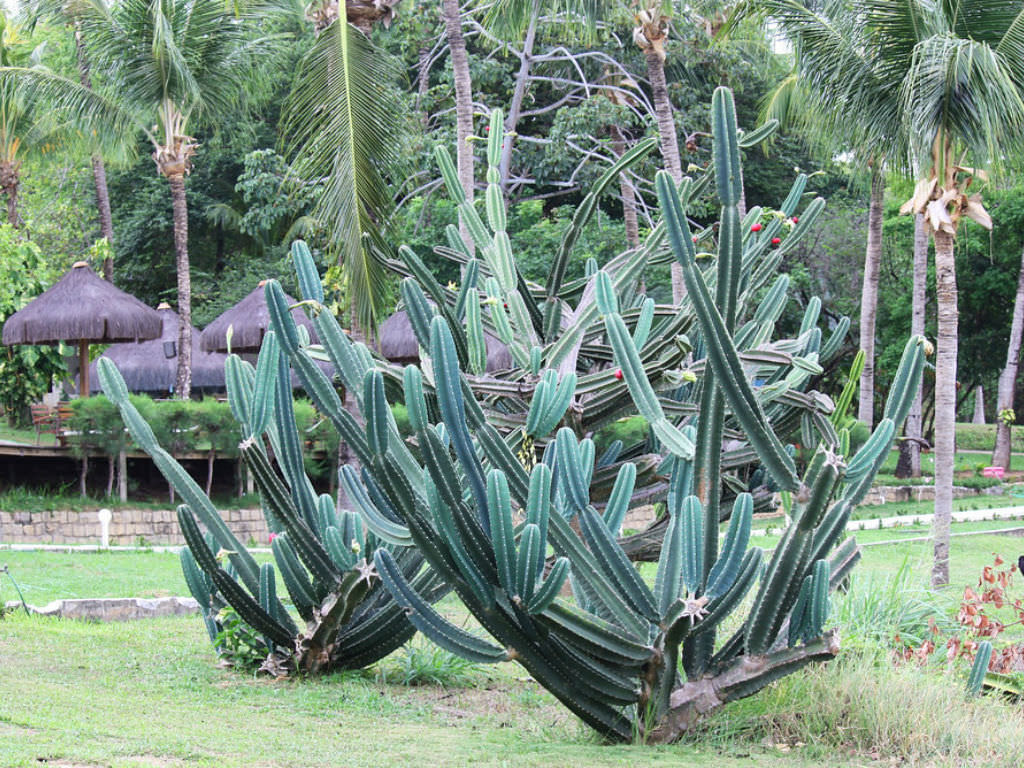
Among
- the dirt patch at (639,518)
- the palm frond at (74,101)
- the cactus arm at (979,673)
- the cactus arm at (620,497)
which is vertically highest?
the palm frond at (74,101)

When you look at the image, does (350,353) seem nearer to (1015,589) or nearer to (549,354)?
(549,354)

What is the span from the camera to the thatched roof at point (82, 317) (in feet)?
63.2

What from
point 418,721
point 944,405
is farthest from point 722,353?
point 944,405

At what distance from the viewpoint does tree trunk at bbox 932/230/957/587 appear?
11602mm

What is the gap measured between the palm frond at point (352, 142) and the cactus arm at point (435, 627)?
5.62 m

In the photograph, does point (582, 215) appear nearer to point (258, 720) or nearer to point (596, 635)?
point (596, 635)

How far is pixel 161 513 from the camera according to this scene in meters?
17.6

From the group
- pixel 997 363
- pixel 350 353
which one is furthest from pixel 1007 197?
pixel 350 353

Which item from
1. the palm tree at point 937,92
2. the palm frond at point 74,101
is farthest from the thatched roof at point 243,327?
the palm tree at point 937,92

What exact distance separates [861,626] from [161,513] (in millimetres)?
12845

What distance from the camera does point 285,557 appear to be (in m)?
6.76

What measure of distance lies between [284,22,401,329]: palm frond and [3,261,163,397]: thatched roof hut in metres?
8.74

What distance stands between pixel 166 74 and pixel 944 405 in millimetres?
12687

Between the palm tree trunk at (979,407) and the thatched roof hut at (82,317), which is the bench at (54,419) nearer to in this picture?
the thatched roof hut at (82,317)
